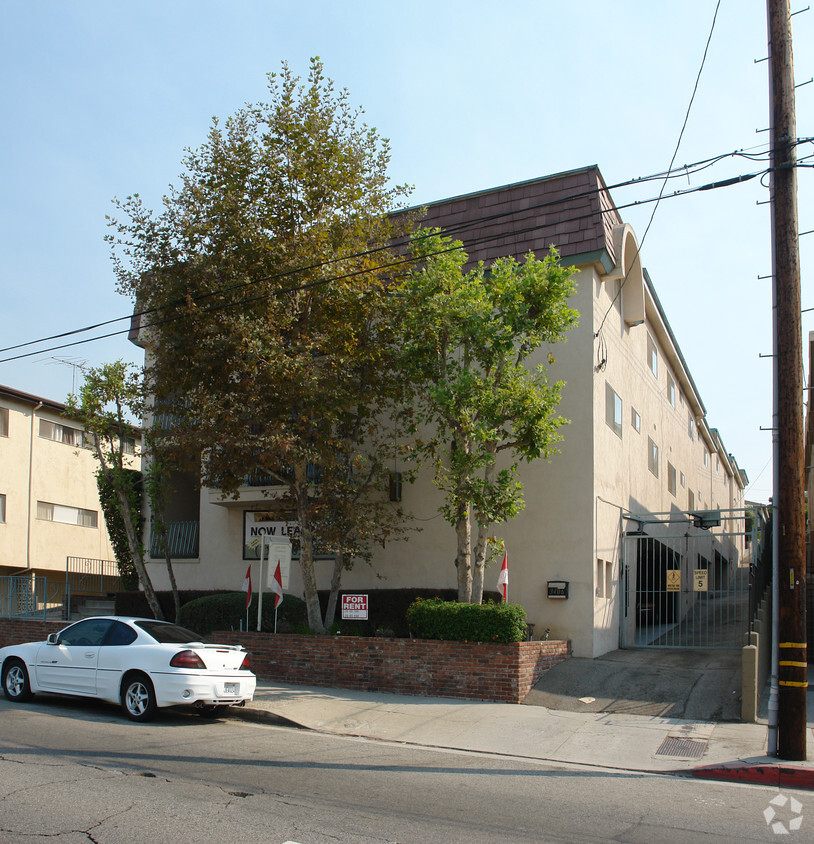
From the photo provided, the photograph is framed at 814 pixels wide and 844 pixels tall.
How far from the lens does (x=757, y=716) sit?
480 inches

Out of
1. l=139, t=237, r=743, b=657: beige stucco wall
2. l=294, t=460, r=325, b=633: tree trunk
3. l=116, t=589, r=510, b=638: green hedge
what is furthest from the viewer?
l=116, t=589, r=510, b=638: green hedge

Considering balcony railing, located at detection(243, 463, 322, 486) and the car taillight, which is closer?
the car taillight

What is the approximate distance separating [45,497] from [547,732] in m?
26.7

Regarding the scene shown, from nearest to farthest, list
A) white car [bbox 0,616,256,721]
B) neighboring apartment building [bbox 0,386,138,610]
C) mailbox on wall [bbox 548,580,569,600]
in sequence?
1. white car [bbox 0,616,256,721]
2. mailbox on wall [bbox 548,580,569,600]
3. neighboring apartment building [bbox 0,386,138,610]

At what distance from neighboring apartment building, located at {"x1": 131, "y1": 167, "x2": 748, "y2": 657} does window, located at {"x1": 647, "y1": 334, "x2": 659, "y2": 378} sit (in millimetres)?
2692

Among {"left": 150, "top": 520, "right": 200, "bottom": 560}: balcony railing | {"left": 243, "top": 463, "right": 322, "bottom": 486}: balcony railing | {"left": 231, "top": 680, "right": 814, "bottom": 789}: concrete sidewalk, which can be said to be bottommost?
{"left": 231, "top": 680, "right": 814, "bottom": 789}: concrete sidewalk

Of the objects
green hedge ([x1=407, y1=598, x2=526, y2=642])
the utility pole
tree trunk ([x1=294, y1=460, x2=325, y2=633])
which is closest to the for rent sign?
green hedge ([x1=407, y1=598, x2=526, y2=642])

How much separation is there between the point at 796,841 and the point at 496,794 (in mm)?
2551

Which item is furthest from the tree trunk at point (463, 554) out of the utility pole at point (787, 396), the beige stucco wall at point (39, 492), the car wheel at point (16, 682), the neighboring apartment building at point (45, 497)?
the beige stucco wall at point (39, 492)

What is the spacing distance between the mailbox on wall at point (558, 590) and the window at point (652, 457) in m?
7.96

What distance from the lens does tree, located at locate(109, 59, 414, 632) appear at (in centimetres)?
1486

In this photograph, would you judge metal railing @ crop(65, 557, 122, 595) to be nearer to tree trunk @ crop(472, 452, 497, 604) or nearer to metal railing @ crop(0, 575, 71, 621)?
metal railing @ crop(0, 575, 71, 621)

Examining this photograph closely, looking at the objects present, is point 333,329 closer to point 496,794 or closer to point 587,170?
point 587,170

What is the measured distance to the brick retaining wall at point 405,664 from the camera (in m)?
13.6
